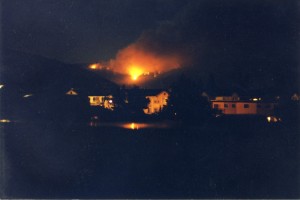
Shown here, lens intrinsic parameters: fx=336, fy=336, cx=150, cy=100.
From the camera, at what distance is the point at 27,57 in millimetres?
35250

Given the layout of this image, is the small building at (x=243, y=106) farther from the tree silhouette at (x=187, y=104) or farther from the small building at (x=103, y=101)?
the small building at (x=103, y=101)

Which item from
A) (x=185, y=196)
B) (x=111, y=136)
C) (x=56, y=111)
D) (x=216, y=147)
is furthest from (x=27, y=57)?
(x=185, y=196)

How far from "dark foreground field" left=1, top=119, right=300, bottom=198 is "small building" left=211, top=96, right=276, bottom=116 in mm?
7259

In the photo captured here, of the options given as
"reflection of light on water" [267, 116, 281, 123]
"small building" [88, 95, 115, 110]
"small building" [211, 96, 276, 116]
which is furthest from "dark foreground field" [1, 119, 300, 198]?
"small building" [88, 95, 115, 110]

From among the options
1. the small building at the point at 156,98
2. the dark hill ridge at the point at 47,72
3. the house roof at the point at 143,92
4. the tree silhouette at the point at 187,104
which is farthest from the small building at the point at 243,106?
the dark hill ridge at the point at 47,72

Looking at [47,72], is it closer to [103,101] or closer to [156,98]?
[103,101]

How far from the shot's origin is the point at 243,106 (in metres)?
21.0

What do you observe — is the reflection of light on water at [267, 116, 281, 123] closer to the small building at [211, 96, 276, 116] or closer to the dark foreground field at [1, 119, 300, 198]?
the small building at [211, 96, 276, 116]

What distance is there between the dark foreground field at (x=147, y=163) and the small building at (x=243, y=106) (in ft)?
23.8

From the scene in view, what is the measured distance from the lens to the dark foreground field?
25.2 feet

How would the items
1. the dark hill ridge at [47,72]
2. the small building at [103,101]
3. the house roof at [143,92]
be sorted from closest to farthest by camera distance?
the small building at [103,101] → the house roof at [143,92] → the dark hill ridge at [47,72]

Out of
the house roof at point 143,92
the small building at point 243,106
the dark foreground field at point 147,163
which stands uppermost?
the house roof at point 143,92

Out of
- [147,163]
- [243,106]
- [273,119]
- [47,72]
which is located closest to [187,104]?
[273,119]

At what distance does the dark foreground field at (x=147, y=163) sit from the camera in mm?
7684
